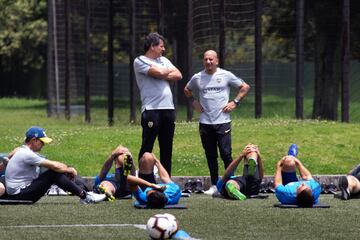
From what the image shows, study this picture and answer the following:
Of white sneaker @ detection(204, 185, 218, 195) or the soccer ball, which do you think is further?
white sneaker @ detection(204, 185, 218, 195)

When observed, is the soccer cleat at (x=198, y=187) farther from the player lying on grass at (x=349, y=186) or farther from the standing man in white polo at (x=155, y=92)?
the player lying on grass at (x=349, y=186)

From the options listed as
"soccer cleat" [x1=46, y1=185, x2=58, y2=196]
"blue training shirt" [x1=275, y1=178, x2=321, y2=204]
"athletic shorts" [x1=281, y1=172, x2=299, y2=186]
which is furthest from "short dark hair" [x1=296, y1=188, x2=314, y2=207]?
"soccer cleat" [x1=46, y1=185, x2=58, y2=196]

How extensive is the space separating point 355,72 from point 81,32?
35.2 ft

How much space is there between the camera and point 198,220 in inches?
527

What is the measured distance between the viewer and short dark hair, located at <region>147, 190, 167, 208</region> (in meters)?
14.8

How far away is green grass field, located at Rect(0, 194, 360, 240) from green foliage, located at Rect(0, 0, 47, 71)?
4911 centimetres

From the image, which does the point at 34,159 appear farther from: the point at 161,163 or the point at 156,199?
the point at 161,163

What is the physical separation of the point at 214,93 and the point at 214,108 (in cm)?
23

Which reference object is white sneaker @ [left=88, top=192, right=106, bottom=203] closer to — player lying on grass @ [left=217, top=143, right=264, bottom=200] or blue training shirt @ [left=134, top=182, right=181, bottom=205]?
blue training shirt @ [left=134, top=182, right=181, bottom=205]

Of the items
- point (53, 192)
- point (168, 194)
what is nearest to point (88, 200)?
point (168, 194)

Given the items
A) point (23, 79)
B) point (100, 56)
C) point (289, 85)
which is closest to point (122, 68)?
point (100, 56)

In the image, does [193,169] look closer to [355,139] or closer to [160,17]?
[355,139]

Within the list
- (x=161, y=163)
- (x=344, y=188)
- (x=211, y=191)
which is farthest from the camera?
(x=211, y=191)

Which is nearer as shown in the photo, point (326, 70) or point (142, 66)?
point (142, 66)
